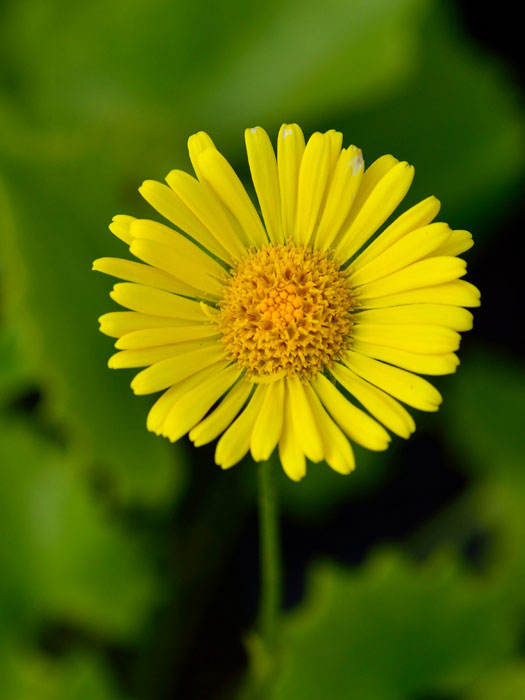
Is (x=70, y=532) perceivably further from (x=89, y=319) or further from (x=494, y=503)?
(x=494, y=503)

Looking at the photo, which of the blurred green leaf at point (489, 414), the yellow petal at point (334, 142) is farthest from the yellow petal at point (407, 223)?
the blurred green leaf at point (489, 414)

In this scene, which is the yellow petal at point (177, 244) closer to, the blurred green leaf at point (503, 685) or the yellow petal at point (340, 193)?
the yellow petal at point (340, 193)

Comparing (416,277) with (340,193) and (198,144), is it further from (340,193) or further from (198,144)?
(198,144)

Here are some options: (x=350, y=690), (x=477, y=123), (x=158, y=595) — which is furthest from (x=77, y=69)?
(x=350, y=690)

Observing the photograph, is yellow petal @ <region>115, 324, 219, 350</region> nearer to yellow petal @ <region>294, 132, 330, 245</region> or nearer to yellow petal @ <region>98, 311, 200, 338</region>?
yellow petal @ <region>98, 311, 200, 338</region>

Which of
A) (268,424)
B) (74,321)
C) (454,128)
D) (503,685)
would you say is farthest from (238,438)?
(454,128)

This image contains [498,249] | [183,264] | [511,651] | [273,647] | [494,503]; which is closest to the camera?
[183,264]
